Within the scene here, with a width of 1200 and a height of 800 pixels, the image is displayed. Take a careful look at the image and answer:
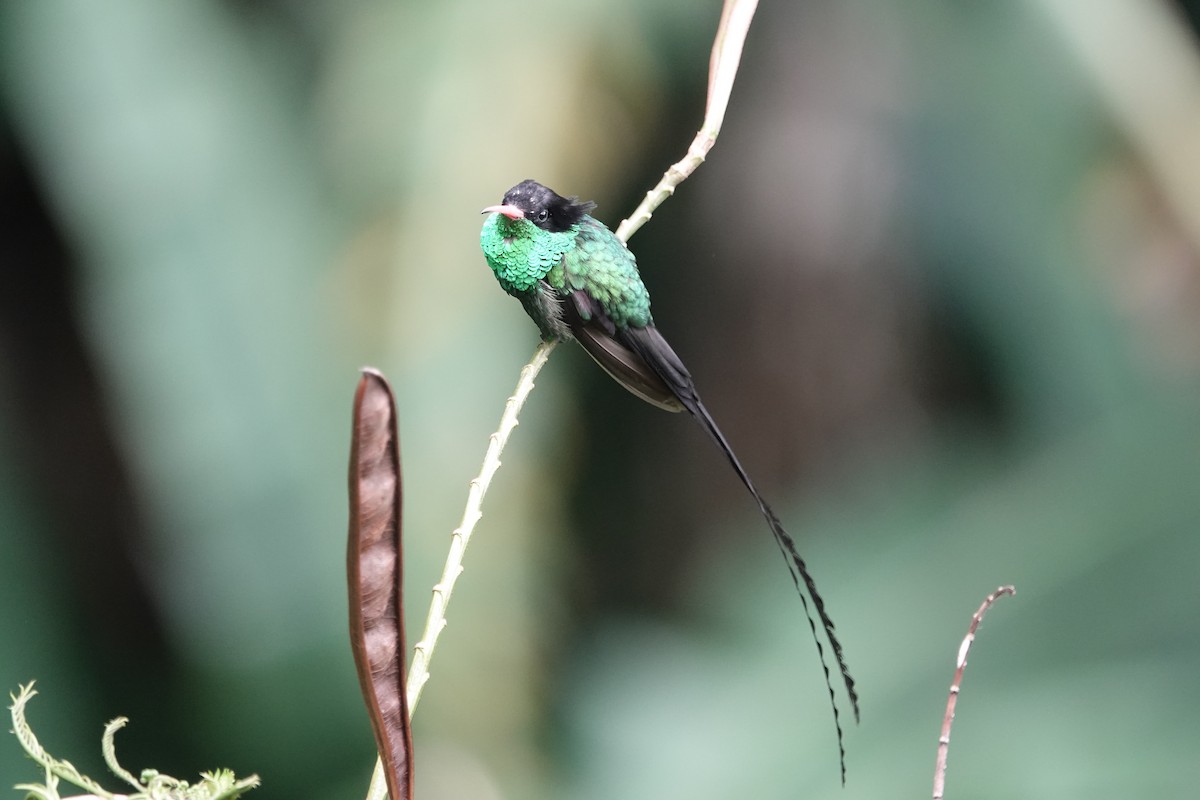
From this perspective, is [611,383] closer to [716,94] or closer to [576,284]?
[576,284]

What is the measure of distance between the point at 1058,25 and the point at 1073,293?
0.40m

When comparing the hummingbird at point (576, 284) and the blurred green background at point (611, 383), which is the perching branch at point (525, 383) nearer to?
the hummingbird at point (576, 284)

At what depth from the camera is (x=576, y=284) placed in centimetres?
61

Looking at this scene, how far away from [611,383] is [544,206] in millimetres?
1384

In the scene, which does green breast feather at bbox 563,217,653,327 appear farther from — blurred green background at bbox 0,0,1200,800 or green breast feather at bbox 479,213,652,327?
blurred green background at bbox 0,0,1200,800

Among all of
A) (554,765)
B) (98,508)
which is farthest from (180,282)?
(554,765)

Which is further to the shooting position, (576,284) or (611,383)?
(611,383)

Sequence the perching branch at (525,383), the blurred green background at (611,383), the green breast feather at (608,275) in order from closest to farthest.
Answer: the perching branch at (525,383) → the green breast feather at (608,275) → the blurred green background at (611,383)

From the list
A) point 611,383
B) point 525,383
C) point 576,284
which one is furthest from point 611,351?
point 611,383

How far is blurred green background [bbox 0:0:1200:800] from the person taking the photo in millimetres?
1516

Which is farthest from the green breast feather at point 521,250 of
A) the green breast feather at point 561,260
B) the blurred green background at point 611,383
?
the blurred green background at point 611,383

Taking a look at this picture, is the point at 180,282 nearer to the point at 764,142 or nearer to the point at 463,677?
the point at 463,677

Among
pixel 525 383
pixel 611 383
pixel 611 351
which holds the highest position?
pixel 611 383

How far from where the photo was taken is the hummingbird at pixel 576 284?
1.96ft
